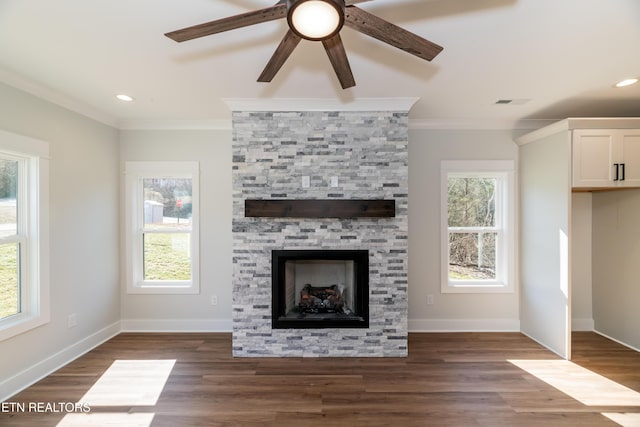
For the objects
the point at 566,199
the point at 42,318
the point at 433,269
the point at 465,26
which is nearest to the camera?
the point at 465,26

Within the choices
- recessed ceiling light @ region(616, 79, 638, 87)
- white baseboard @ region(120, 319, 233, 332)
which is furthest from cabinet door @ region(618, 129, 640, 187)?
white baseboard @ region(120, 319, 233, 332)

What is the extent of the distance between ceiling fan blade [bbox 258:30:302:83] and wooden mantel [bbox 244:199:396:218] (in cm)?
128

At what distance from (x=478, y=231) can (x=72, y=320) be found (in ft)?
14.8

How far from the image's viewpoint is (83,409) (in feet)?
7.45

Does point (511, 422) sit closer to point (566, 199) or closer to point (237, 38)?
point (566, 199)

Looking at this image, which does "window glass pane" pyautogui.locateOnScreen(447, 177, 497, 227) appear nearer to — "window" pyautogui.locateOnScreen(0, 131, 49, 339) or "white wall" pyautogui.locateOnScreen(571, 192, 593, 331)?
"white wall" pyautogui.locateOnScreen(571, 192, 593, 331)

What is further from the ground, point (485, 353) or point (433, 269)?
point (433, 269)

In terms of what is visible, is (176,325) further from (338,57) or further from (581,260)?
(581,260)

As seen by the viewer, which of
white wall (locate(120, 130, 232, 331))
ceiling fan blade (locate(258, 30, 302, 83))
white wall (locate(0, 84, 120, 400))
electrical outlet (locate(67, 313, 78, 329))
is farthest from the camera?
white wall (locate(120, 130, 232, 331))

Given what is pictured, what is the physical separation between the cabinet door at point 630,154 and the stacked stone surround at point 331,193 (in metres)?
2.08

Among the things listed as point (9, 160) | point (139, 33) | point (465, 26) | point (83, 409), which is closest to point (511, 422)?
point (465, 26)

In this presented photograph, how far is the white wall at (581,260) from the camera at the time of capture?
365 centimetres

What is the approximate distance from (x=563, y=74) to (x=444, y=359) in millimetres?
2686

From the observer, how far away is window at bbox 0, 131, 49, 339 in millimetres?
2566
